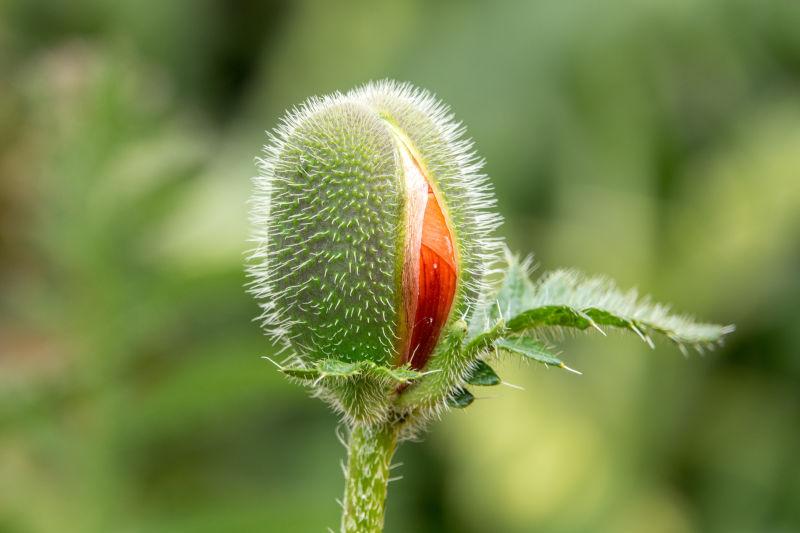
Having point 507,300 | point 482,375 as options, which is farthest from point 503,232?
point 482,375

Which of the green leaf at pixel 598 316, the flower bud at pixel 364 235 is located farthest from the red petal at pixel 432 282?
the green leaf at pixel 598 316

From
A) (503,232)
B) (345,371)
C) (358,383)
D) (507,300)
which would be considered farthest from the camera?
(503,232)

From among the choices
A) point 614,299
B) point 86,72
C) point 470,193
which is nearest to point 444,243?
point 470,193

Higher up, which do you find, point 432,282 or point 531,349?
point 432,282

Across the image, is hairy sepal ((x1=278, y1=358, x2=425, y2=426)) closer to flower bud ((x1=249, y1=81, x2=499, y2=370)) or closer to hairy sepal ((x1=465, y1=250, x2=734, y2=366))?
flower bud ((x1=249, y1=81, x2=499, y2=370))

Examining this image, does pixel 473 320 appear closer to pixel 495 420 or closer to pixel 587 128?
pixel 495 420

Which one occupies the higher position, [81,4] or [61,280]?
[81,4]

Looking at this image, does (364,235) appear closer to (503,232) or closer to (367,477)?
(367,477)
